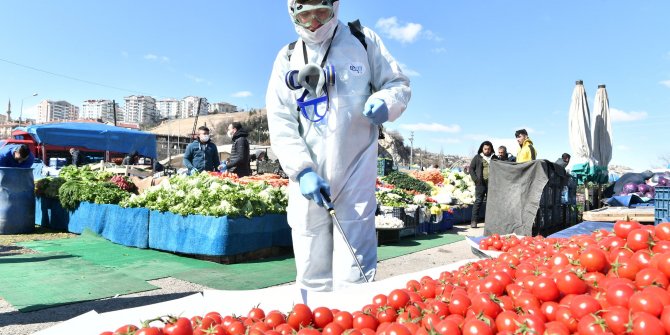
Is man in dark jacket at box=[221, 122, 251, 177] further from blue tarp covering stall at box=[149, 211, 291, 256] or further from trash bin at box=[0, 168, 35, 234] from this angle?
trash bin at box=[0, 168, 35, 234]

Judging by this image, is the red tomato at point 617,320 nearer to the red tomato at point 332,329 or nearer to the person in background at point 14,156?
the red tomato at point 332,329

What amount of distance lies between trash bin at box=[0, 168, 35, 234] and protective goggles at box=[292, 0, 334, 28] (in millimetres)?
7906

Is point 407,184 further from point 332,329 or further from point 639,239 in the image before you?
point 332,329

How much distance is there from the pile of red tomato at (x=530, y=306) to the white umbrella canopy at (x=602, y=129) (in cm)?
1148

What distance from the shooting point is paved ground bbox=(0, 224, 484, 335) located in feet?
12.6

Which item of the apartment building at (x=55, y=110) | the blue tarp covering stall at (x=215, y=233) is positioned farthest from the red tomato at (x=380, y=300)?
the apartment building at (x=55, y=110)

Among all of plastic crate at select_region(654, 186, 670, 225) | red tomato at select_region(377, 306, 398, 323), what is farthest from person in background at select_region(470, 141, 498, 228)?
red tomato at select_region(377, 306, 398, 323)

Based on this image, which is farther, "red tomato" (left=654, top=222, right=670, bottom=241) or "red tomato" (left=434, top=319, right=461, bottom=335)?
"red tomato" (left=654, top=222, right=670, bottom=241)

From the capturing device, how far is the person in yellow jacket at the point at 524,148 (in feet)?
29.8

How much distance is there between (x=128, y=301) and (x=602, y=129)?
1262cm

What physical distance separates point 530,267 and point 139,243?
21.0ft

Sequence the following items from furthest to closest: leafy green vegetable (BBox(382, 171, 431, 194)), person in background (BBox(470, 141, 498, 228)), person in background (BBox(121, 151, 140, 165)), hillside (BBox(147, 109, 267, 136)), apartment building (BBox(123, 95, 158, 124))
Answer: apartment building (BBox(123, 95, 158, 124)), hillside (BBox(147, 109, 267, 136)), person in background (BBox(121, 151, 140, 165)), leafy green vegetable (BBox(382, 171, 431, 194)), person in background (BBox(470, 141, 498, 228))

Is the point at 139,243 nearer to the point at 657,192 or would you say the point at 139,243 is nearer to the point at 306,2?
the point at 306,2

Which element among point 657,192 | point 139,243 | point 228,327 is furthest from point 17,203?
point 657,192
